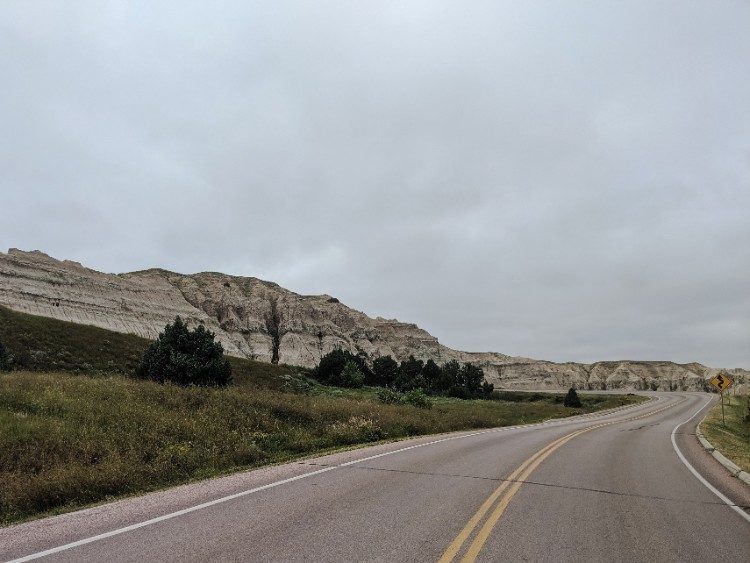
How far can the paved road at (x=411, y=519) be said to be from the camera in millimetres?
5539

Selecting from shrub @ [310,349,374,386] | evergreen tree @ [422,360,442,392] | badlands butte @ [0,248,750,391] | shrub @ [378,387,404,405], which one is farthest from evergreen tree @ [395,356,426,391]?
shrub @ [378,387,404,405]

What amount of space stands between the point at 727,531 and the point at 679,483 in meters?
3.99

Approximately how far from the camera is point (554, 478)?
10148mm

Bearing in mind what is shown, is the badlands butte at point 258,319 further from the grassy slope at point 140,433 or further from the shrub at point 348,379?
the grassy slope at point 140,433

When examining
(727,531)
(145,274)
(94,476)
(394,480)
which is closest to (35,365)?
(94,476)

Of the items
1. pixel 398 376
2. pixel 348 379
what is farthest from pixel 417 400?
pixel 398 376

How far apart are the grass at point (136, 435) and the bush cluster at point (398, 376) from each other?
5312cm

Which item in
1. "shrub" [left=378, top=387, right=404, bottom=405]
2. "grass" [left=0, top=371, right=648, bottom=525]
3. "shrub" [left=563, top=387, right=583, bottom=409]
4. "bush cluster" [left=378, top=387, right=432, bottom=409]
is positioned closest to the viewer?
"grass" [left=0, top=371, right=648, bottom=525]

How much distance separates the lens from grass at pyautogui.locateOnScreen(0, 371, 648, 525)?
835 cm

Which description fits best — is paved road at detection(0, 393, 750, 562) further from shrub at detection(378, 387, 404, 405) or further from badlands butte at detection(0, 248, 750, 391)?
badlands butte at detection(0, 248, 750, 391)

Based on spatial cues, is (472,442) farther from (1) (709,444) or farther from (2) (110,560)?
(2) (110,560)

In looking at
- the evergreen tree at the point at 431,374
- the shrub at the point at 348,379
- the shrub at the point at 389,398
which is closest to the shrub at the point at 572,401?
the evergreen tree at the point at 431,374

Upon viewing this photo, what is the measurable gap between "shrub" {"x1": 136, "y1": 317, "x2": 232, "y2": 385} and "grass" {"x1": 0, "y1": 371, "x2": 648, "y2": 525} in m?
23.1

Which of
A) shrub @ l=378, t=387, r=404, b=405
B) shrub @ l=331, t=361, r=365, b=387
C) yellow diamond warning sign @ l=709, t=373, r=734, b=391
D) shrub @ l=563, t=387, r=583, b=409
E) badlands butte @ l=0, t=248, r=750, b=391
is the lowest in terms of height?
shrub @ l=563, t=387, r=583, b=409
